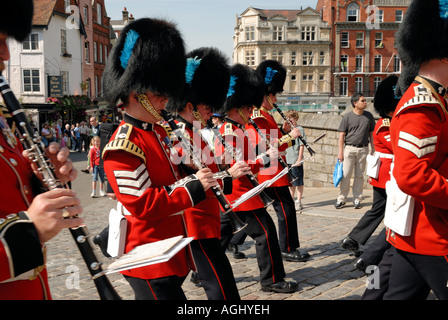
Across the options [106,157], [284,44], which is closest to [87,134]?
[106,157]

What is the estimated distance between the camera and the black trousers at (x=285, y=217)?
5594 mm

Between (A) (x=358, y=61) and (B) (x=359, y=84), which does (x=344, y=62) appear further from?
(B) (x=359, y=84)

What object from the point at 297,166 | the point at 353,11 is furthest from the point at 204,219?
the point at 353,11

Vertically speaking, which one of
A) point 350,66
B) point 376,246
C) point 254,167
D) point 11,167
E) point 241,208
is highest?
point 350,66

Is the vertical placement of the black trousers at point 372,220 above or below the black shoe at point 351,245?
above

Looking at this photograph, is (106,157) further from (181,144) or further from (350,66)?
(350,66)

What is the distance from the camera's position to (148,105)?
2943 mm

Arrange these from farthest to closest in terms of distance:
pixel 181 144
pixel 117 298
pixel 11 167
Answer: pixel 181 144 → pixel 117 298 → pixel 11 167

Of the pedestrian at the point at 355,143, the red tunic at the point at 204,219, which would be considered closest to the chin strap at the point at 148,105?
the red tunic at the point at 204,219

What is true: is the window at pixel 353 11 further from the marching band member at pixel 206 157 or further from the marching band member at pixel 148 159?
the marching band member at pixel 148 159

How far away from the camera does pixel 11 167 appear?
1842 mm

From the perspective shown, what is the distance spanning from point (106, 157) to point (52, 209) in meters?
1.03

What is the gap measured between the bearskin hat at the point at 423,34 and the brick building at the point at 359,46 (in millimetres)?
61945

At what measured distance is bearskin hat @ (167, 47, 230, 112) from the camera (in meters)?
4.23
